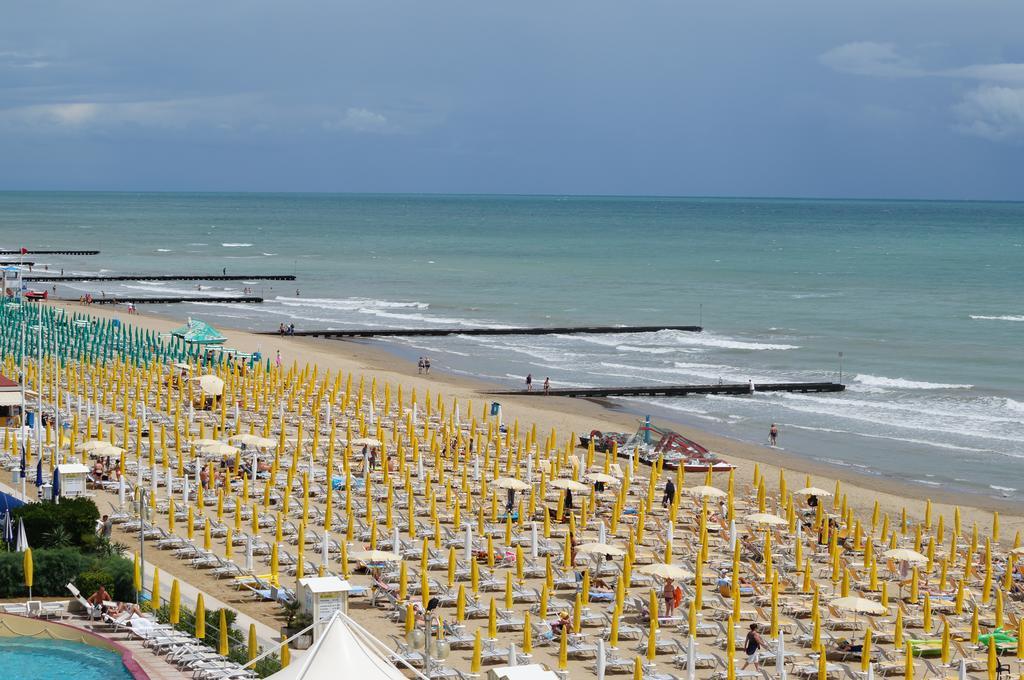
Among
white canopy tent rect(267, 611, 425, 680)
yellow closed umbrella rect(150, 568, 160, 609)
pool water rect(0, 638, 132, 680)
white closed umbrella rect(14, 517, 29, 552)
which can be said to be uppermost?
white canopy tent rect(267, 611, 425, 680)

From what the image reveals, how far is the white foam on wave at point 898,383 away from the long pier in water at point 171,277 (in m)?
55.8

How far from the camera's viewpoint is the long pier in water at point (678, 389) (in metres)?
49.0

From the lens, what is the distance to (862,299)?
88000mm

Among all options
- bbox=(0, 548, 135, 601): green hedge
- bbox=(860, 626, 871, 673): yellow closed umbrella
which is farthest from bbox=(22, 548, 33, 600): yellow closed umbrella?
bbox=(860, 626, 871, 673): yellow closed umbrella

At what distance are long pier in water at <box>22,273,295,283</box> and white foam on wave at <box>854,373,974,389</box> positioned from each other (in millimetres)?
55829

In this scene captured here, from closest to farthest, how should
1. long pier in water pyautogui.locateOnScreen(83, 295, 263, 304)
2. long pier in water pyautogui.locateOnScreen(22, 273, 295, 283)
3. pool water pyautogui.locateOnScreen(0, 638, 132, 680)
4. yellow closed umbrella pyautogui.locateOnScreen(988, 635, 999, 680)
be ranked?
pool water pyautogui.locateOnScreen(0, 638, 132, 680)
yellow closed umbrella pyautogui.locateOnScreen(988, 635, 999, 680)
long pier in water pyautogui.locateOnScreen(83, 295, 263, 304)
long pier in water pyautogui.locateOnScreen(22, 273, 295, 283)

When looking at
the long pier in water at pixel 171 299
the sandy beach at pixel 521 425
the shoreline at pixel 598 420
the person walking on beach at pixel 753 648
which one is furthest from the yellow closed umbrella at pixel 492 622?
the long pier in water at pixel 171 299

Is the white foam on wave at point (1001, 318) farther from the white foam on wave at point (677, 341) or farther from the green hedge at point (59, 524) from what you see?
the green hedge at point (59, 524)

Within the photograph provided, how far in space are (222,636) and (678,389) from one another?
111 ft

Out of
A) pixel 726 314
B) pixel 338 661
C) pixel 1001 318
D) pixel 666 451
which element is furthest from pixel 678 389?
pixel 338 661

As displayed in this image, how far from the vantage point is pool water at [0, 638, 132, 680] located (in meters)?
17.2

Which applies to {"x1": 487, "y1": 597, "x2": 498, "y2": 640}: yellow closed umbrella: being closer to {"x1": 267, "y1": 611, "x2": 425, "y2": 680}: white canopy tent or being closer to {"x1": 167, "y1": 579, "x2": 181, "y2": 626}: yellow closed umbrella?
{"x1": 167, "y1": 579, "x2": 181, "y2": 626}: yellow closed umbrella

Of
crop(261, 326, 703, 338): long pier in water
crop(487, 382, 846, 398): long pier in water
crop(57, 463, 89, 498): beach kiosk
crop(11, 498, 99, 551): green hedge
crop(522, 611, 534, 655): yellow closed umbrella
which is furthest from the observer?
crop(261, 326, 703, 338): long pier in water

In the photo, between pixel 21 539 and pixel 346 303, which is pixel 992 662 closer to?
pixel 21 539
